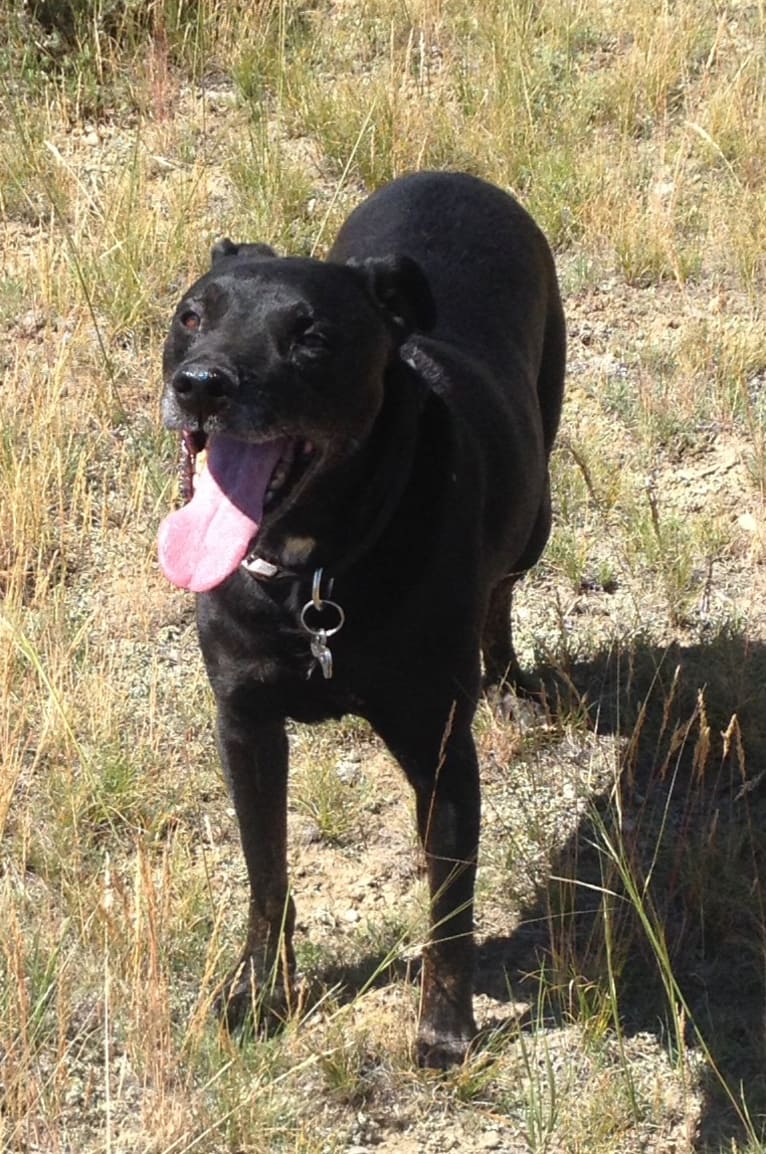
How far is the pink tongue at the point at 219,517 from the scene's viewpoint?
3080 mm

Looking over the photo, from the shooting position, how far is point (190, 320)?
3.37 meters

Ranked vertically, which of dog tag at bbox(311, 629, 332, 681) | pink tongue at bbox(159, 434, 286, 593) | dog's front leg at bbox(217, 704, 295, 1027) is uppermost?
pink tongue at bbox(159, 434, 286, 593)

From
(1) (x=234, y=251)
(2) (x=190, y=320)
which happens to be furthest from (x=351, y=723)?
(2) (x=190, y=320)

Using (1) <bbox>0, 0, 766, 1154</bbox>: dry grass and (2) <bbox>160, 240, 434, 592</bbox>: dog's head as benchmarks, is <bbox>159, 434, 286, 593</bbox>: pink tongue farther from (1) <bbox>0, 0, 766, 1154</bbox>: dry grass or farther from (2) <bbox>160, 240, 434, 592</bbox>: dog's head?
(1) <bbox>0, 0, 766, 1154</bbox>: dry grass

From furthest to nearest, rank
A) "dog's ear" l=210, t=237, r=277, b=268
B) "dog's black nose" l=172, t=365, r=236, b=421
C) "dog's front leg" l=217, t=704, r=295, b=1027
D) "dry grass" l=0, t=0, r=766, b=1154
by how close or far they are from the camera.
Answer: "dog's ear" l=210, t=237, r=277, b=268
"dog's front leg" l=217, t=704, r=295, b=1027
"dry grass" l=0, t=0, r=766, b=1154
"dog's black nose" l=172, t=365, r=236, b=421

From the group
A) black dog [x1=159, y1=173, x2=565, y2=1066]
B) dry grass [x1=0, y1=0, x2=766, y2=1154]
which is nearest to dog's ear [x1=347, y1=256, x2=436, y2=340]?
black dog [x1=159, y1=173, x2=565, y2=1066]

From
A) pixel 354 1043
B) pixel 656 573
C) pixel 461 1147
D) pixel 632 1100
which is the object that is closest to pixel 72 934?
pixel 354 1043

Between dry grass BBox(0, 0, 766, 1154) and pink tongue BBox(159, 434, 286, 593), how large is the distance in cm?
54

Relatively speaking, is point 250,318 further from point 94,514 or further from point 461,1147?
point 94,514

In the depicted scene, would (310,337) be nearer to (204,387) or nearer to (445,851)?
(204,387)

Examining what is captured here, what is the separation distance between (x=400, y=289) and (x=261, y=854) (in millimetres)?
1292

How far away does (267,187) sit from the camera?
655 cm

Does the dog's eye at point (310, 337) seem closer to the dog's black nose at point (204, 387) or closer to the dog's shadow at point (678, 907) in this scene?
the dog's black nose at point (204, 387)

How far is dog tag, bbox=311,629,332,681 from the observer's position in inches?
130
